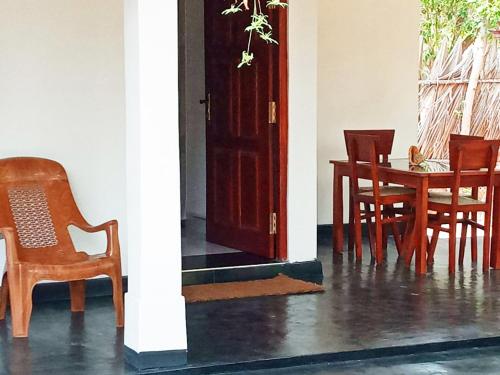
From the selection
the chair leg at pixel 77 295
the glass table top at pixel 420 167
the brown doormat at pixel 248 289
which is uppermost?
the glass table top at pixel 420 167

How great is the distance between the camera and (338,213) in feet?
30.0

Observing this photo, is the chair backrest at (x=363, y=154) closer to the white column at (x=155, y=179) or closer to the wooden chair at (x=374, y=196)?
the wooden chair at (x=374, y=196)

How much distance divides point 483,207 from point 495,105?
175 inches

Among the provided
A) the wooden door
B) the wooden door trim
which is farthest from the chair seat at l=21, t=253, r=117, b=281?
the wooden door

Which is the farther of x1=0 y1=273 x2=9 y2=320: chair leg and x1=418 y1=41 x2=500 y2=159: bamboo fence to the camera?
x1=418 y1=41 x2=500 y2=159: bamboo fence

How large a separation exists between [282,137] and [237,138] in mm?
712

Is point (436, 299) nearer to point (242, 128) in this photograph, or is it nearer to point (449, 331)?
point (449, 331)

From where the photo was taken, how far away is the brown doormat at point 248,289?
7.16 meters

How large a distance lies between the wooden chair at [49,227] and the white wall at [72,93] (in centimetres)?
26

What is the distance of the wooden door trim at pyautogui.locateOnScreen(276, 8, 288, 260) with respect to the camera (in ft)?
25.1

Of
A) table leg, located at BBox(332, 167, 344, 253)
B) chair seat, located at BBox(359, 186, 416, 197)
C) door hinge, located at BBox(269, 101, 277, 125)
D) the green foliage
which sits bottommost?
table leg, located at BBox(332, 167, 344, 253)

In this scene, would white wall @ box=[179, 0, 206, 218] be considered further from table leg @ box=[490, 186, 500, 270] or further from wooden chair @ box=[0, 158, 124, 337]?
wooden chair @ box=[0, 158, 124, 337]

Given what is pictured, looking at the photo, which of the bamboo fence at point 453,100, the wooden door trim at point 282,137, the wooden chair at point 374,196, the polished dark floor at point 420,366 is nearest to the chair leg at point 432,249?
the wooden chair at point 374,196

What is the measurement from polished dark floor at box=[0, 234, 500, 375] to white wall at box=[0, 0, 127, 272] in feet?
2.71
